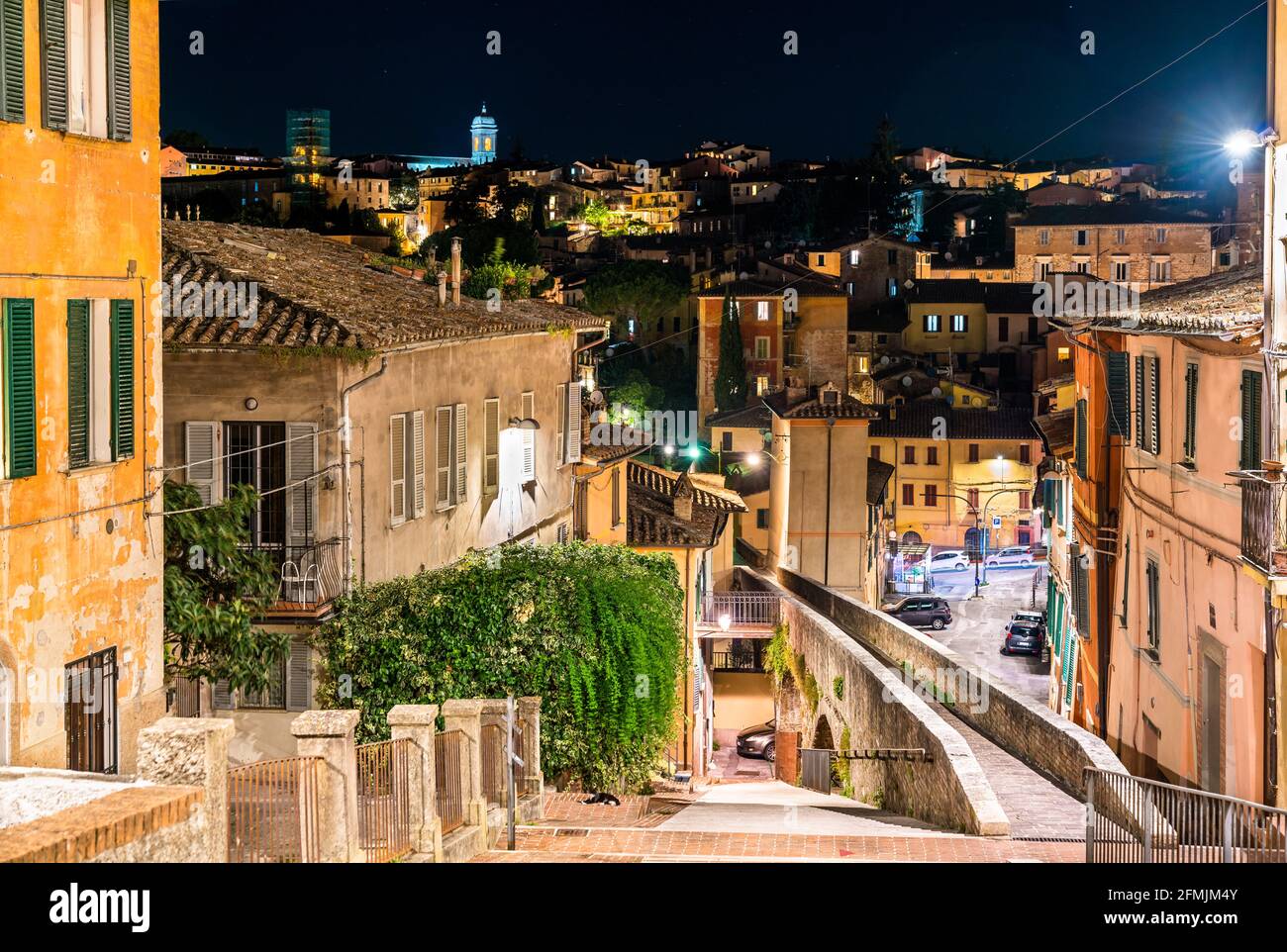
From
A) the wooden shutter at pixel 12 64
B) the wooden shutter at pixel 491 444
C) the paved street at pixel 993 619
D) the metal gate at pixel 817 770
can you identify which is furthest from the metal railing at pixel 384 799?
the paved street at pixel 993 619

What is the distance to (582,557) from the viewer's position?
18.5m

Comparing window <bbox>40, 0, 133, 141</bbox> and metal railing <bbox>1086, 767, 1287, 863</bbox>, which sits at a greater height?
window <bbox>40, 0, 133, 141</bbox>

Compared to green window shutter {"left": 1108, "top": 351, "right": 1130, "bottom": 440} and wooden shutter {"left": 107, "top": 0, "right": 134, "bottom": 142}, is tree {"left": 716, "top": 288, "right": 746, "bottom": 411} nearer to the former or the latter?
green window shutter {"left": 1108, "top": 351, "right": 1130, "bottom": 440}

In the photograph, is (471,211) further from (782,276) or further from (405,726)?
(405,726)

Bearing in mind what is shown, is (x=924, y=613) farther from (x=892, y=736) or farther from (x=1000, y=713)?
(x=892, y=736)

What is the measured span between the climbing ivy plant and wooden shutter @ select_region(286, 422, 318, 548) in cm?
85

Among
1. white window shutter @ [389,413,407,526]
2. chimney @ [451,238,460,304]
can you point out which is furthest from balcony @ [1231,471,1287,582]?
chimney @ [451,238,460,304]

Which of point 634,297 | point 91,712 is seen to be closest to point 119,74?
point 91,712

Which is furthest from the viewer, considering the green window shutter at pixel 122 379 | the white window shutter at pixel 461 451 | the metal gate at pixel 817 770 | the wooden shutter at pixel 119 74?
the metal gate at pixel 817 770

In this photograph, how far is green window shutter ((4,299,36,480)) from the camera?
37.1 ft

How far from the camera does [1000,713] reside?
2064cm

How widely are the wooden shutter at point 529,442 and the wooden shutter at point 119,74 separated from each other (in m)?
11.0

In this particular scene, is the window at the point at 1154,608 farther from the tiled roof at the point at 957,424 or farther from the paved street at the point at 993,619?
the tiled roof at the point at 957,424

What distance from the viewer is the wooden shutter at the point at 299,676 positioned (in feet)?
56.5
